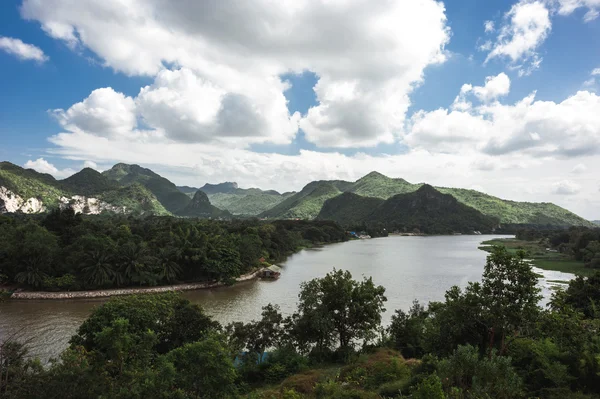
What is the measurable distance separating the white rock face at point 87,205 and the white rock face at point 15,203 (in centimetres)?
809

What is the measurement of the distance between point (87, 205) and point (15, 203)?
27.5 m

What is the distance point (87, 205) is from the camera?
143750 millimetres

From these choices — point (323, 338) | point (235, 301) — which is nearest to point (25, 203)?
point (235, 301)

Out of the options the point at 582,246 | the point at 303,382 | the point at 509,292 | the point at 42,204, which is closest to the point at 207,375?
the point at 303,382

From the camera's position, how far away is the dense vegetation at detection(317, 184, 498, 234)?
154 m

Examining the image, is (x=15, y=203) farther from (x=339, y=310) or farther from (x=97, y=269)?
(x=339, y=310)

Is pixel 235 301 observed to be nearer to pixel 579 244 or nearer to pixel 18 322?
pixel 18 322

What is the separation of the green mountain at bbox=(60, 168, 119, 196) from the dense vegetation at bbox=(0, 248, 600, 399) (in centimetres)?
17431

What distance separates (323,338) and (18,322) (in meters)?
24.1

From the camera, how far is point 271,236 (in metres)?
70.2

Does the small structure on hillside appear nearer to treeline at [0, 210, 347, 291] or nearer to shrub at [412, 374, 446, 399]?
treeline at [0, 210, 347, 291]

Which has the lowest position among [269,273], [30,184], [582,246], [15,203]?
[269,273]

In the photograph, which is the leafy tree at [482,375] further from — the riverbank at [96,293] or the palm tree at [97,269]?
the palm tree at [97,269]

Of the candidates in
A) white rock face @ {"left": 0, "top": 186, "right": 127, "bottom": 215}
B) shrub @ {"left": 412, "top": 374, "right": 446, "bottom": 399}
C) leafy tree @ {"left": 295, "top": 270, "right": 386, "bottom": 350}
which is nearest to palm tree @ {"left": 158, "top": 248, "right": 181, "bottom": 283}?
leafy tree @ {"left": 295, "top": 270, "right": 386, "bottom": 350}
